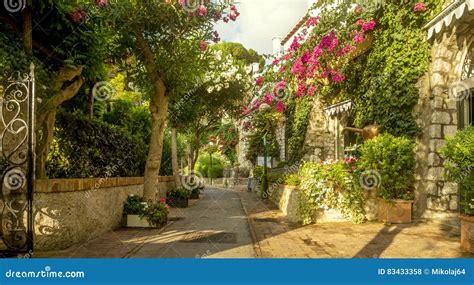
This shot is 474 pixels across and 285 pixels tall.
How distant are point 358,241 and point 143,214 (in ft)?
15.7

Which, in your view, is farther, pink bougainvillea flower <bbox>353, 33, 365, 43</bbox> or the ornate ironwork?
pink bougainvillea flower <bbox>353, 33, 365, 43</bbox>

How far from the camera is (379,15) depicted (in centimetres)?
1014

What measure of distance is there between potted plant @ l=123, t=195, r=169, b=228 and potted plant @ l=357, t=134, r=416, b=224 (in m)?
4.76

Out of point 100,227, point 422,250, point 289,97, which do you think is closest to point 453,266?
point 422,250

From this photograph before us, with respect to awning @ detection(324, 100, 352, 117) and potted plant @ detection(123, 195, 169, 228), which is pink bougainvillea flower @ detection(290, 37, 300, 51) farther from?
potted plant @ detection(123, 195, 169, 228)

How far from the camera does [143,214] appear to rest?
865 centimetres

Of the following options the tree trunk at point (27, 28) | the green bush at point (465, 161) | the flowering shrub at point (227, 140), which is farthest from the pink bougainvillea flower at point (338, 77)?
the flowering shrub at point (227, 140)

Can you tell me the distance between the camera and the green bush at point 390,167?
8.26 meters

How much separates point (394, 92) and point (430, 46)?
1.29 meters

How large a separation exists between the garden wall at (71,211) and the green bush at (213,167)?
29.6 meters

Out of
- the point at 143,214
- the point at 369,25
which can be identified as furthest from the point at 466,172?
the point at 143,214
